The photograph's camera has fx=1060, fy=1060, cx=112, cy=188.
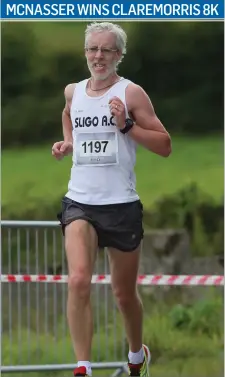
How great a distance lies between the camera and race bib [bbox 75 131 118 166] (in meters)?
5.60

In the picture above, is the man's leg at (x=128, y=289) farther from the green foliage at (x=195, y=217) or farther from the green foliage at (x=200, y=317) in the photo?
the green foliage at (x=195, y=217)

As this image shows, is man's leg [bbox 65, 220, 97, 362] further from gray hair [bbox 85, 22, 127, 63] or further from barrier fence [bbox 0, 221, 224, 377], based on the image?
barrier fence [bbox 0, 221, 224, 377]

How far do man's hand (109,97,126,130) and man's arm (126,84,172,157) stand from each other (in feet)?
0.28

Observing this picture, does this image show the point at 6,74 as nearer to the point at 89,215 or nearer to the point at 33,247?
A: the point at 33,247

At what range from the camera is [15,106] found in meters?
8.34

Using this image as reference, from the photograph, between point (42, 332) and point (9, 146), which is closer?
point (42, 332)

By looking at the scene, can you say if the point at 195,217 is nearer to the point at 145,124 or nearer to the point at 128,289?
the point at 128,289

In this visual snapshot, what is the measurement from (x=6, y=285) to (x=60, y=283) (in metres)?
0.37

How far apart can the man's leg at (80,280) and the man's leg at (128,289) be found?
23 centimetres

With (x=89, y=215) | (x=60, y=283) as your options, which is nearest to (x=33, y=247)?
(x=60, y=283)

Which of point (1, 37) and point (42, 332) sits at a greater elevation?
point (1, 37)

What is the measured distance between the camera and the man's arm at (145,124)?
565 centimetres

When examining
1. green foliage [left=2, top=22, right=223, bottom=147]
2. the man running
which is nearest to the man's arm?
the man running
